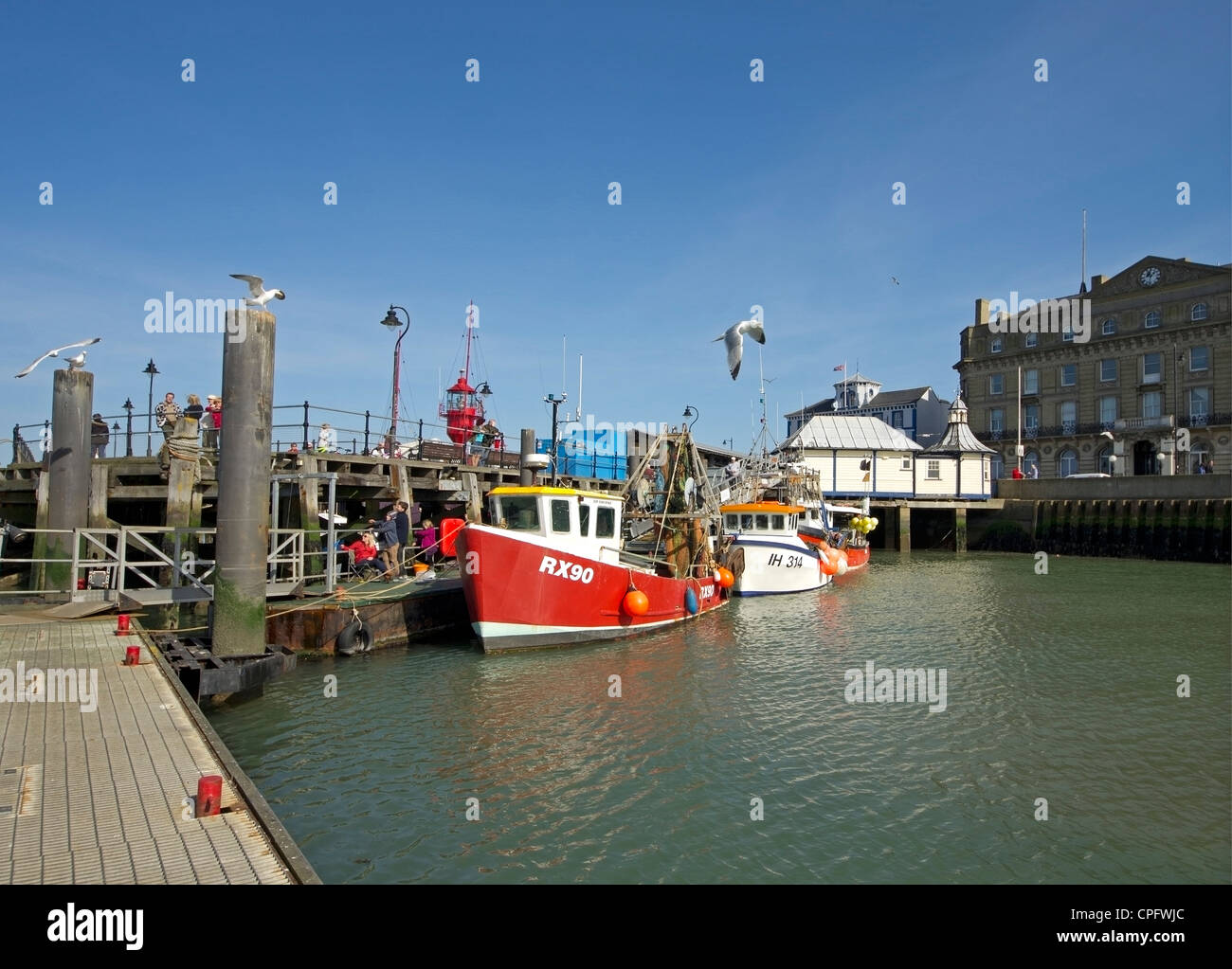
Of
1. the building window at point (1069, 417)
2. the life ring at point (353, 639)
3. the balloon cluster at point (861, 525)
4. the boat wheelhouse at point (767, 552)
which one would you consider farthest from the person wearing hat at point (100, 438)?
the building window at point (1069, 417)

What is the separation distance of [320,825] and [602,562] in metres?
10.4

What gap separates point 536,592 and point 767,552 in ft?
43.3

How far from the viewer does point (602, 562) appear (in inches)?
701

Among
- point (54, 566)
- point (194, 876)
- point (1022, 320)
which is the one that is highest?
point (1022, 320)

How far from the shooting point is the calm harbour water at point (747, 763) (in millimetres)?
7492

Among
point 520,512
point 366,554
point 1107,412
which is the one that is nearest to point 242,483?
point 520,512

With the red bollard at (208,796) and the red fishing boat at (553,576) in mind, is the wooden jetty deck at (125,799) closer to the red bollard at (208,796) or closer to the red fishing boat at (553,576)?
the red bollard at (208,796)

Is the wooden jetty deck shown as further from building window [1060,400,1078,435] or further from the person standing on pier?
building window [1060,400,1078,435]

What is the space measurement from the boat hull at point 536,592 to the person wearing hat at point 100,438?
512 inches

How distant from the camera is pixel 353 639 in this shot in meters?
15.4

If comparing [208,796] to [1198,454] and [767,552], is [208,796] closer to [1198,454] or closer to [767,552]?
[767,552]
